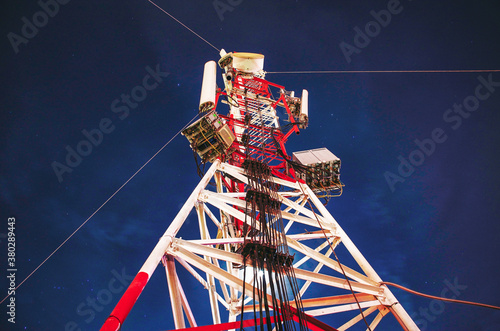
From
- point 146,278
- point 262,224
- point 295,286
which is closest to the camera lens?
point 146,278

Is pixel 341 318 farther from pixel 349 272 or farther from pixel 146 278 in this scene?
pixel 146 278

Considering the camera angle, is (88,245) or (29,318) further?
(88,245)

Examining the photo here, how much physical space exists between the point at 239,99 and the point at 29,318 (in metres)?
25.9

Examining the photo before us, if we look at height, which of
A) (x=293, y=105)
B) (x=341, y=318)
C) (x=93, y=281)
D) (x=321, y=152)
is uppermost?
(x=293, y=105)

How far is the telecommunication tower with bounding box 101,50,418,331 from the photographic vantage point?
9.63 feet

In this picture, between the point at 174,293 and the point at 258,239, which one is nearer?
the point at 174,293

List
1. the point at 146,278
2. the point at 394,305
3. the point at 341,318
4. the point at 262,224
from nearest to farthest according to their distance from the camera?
the point at 146,278 < the point at 394,305 < the point at 262,224 < the point at 341,318

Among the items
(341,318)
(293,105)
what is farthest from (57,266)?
(341,318)

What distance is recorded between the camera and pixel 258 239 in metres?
4.41

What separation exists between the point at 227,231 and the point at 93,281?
23.4m

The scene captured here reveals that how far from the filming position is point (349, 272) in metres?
3.93

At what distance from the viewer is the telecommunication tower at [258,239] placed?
2936mm

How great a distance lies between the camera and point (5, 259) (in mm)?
18984

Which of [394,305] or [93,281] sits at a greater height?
[394,305]
